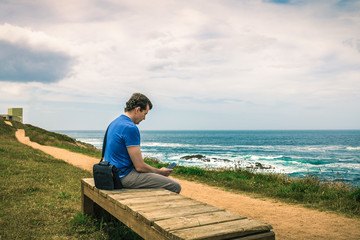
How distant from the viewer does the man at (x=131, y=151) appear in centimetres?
381

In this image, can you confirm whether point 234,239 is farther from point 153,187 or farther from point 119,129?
point 119,129

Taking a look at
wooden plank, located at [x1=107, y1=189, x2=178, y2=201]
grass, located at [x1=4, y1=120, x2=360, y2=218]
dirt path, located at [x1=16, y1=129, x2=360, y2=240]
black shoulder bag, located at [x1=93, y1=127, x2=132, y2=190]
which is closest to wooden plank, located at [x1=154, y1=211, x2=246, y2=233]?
wooden plank, located at [x1=107, y1=189, x2=178, y2=201]

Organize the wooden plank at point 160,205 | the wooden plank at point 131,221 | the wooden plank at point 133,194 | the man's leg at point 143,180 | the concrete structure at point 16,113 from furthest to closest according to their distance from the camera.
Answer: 1. the concrete structure at point 16,113
2. the man's leg at point 143,180
3. the wooden plank at point 133,194
4. the wooden plank at point 160,205
5. the wooden plank at point 131,221

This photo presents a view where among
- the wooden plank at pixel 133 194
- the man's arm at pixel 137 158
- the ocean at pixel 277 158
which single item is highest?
the man's arm at pixel 137 158

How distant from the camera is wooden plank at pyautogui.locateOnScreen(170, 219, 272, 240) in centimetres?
216

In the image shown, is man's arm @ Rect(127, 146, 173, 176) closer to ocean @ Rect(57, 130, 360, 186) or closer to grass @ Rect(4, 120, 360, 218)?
grass @ Rect(4, 120, 360, 218)

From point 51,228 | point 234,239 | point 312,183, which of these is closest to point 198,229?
point 234,239

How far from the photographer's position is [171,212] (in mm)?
2766

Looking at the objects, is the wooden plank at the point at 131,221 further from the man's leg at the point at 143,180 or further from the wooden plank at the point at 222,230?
the man's leg at the point at 143,180

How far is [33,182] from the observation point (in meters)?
7.38

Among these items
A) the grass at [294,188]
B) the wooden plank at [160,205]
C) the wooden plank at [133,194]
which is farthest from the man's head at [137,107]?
the grass at [294,188]

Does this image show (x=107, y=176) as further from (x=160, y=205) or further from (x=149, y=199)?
(x=160, y=205)

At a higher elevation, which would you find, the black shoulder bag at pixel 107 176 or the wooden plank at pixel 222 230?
the black shoulder bag at pixel 107 176

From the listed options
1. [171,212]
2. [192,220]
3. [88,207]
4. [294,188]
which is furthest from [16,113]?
[192,220]
